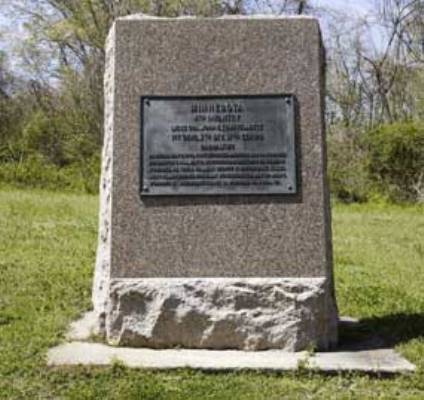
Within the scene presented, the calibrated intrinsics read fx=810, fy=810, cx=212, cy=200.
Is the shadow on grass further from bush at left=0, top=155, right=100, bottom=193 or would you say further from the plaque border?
bush at left=0, top=155, right=100, bottom=193

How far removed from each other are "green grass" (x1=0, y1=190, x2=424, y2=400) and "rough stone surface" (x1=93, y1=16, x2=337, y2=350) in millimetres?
523

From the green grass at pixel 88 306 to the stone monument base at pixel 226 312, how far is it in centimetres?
49

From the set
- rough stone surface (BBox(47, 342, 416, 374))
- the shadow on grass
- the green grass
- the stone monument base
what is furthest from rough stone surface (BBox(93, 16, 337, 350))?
the green grass

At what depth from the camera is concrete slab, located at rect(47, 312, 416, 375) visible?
4785 mm

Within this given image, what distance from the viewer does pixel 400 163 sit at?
63.0ft

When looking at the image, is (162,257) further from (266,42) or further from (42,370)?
(266,42)

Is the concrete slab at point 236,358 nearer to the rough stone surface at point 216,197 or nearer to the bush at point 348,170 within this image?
the rough stone surface at point 216,197

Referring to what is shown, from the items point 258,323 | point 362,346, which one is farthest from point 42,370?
point 362,346

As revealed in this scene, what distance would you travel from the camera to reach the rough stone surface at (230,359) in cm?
479

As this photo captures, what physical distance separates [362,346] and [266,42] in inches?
84.2

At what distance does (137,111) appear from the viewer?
213 inches

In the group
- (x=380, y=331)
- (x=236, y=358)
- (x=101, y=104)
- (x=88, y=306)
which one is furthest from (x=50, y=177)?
(x=236, y=358)

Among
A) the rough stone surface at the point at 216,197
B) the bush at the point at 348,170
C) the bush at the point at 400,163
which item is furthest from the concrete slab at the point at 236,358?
the bush at the point at 400,163

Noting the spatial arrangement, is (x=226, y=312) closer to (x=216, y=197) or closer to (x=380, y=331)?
(x=216, y=197)
